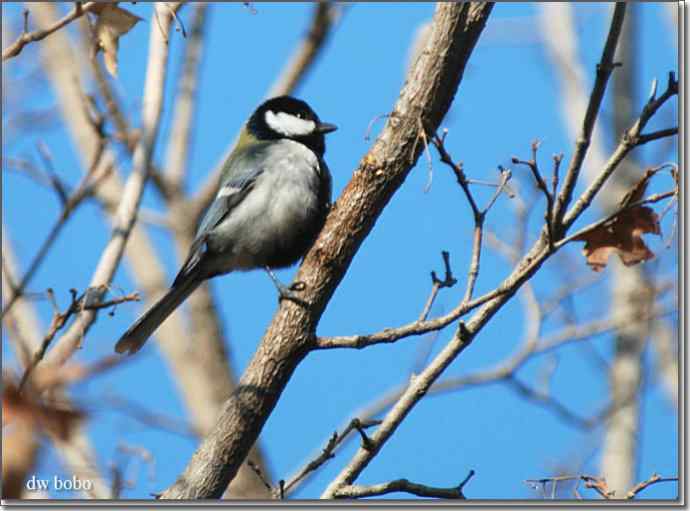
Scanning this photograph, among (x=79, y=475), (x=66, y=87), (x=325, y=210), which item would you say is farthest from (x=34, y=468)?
(x=66, y=87)

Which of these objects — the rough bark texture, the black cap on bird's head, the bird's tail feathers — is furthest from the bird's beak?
the rough bark texture

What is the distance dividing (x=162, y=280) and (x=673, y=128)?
6717 millimetres

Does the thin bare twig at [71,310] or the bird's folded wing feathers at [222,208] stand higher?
the bird's folded wing feathers at [222,208]

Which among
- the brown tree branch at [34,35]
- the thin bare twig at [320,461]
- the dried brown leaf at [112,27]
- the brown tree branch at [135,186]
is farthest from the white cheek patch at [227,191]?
the thin bare twig at [320,461]

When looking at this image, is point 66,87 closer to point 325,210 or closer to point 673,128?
point 325,210

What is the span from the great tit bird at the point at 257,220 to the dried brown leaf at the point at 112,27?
1.26 meters

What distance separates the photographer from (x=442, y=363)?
127 inches

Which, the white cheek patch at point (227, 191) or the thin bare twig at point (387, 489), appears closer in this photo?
the thin bare twig at point (387, 489)

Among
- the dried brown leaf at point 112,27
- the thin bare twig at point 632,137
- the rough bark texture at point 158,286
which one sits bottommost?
the dried brown leaf at point 112,27

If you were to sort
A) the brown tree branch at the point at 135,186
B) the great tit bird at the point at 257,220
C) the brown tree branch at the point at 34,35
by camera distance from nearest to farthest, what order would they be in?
the brown tree branch at the point at 34,35 < the brown tree branch at the point at 135,186 < the great tit bird at the point at 257,220

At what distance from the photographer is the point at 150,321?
457cm

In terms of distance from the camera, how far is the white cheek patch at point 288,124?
5.20m

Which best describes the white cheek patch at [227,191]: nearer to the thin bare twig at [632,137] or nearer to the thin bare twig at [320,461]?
the thin bare twig at [320,461]

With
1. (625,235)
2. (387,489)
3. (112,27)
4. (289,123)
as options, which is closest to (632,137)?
(625,235)
